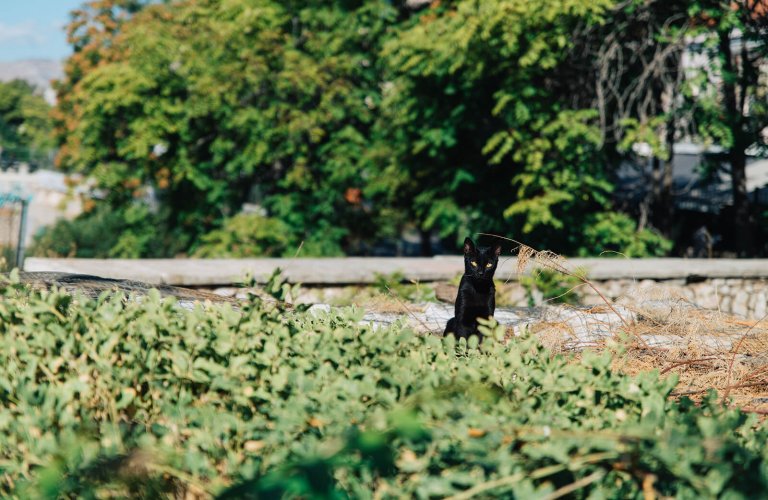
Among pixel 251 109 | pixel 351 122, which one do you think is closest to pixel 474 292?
pixel 251 109

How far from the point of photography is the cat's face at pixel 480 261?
5520 mm

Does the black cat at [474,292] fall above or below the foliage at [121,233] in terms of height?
below

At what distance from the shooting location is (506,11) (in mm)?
12125

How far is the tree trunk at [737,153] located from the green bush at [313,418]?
10.7 m

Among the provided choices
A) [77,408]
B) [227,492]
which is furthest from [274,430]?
[77,408]

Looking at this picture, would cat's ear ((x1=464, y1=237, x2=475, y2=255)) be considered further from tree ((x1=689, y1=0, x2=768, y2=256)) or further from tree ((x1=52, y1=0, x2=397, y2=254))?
tree ((x1=52, y1=0, x2=397, y2=254))

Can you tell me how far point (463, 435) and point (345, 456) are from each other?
0.35 metres

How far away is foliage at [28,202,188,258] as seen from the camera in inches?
704

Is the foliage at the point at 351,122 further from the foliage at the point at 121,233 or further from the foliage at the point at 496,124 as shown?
the foliage at the point at 121,233

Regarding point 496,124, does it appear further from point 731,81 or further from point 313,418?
point 313,418

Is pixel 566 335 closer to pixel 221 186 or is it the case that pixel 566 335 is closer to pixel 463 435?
pixel 463 435

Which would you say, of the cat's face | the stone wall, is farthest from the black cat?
the stone wall

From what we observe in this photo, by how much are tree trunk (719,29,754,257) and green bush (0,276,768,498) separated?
10691mm

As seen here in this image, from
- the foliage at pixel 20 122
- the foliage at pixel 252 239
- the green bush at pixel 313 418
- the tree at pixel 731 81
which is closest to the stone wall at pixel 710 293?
the tree at pixel 731 81
